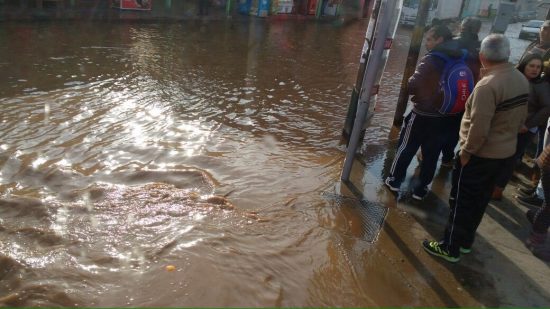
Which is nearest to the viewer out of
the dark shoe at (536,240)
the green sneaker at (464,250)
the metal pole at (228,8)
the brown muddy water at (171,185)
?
the brown muddy water at (171,185)

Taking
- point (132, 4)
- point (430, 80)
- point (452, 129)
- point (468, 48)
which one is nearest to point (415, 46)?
point (468, 48)

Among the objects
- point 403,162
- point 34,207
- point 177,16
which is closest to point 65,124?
point 34,207

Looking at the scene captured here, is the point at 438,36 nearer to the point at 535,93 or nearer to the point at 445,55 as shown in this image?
the point at 445,55

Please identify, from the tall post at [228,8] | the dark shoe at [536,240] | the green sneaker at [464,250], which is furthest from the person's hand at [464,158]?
the tall post at [228,8]

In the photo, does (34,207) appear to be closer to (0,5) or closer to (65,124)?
(65,124)

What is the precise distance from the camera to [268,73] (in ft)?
33.7

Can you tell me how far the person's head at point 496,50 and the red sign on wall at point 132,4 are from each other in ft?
54.1

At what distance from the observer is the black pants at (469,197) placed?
3309 millimetres

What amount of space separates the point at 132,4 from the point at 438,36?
1574cm

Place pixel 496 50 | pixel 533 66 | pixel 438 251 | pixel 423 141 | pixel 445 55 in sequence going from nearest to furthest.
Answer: pixel 496 50 → pixel 438 251 → pixel 445 55 → pixel 533 66 → pixel 423 141

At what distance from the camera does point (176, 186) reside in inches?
178

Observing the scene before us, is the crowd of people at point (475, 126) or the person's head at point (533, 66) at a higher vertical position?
the person's head at point (533, 66)

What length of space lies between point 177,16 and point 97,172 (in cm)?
1468

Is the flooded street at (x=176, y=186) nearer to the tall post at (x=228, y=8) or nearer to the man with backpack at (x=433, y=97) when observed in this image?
the man with backpack at (x=433, y=97)
